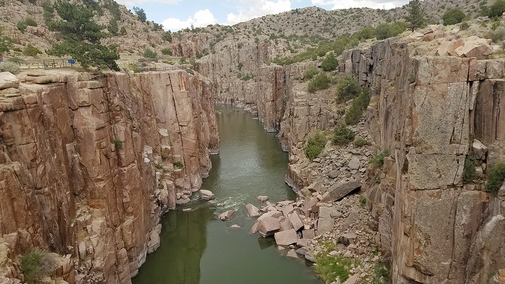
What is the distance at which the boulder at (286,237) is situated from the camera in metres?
25.7

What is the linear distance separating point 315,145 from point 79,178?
77.0 ft

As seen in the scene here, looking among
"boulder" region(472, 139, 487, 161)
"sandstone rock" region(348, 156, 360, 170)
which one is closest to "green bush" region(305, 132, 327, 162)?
"sandstone rock" region(348, 156, 360, 170)

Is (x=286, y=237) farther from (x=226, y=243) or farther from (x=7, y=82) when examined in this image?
(x=7, y=82)


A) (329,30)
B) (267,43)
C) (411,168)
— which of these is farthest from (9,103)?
(329,30)

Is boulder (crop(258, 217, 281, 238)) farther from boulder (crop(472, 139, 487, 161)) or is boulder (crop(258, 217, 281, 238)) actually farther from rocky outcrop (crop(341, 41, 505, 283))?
boulder (crop(472, 139, 487, 161))

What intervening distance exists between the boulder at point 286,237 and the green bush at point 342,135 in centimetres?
1115

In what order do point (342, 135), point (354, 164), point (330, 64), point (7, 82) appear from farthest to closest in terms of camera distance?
point (330, 64) < point (342, 135) < point (354, 164) < point (7, 82)

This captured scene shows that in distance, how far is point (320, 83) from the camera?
43688mm

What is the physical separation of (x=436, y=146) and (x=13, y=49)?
29617 millimetres

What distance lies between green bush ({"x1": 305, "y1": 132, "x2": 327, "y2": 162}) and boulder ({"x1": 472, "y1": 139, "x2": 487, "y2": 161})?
2245cm

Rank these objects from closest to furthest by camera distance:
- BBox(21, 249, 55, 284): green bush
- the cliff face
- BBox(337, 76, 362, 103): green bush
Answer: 1. BBox(21, 249, 55, 284): green bush
2. the cliff face
3. BBox(337, 76, 362, 103): green bush

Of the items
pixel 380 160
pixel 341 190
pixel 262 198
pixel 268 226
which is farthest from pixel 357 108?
pixel 268 226

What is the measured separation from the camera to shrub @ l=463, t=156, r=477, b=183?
12633 millimetres

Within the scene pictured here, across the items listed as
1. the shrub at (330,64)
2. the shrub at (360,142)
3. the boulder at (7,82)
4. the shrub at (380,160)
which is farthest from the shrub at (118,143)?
the shrub at (330,64)
